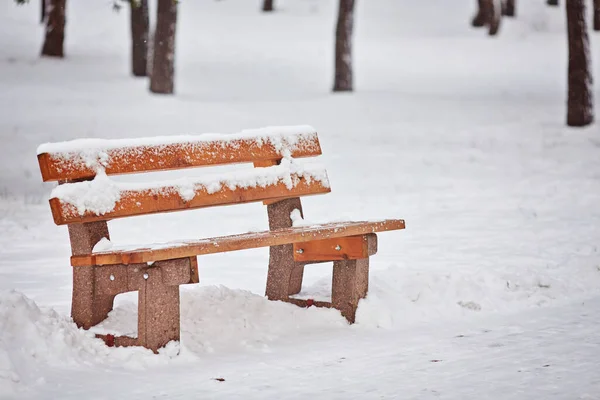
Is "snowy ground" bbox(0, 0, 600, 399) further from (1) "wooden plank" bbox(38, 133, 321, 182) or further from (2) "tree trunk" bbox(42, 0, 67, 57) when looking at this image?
(1) "wooden plank" bbox(38, 133, 321, 182)

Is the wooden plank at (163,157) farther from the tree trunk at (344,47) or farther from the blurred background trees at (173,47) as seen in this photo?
the tree trunk at (344,47)

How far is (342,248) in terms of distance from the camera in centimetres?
551

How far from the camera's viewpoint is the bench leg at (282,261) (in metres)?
5.90

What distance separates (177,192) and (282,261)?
108 centimetres

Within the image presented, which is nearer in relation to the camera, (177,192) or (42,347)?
(42,347)

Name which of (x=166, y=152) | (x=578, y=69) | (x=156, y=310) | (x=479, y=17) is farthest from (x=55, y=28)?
(x=156, y=310)

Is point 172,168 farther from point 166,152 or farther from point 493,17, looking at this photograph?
Answer: point 493,17

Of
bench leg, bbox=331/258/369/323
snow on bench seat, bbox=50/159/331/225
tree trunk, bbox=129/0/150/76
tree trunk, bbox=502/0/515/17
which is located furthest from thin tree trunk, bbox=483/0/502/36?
bench leg, bbox=331/258/369/323

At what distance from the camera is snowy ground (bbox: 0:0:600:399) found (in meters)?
4.52

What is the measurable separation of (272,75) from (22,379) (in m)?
16.7

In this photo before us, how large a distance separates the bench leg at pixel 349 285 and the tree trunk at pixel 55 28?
15.8 meters

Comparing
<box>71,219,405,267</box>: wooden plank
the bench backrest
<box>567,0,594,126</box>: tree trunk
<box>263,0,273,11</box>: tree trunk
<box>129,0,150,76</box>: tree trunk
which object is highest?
the bench backrest

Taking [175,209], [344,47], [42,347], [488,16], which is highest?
[175,209]

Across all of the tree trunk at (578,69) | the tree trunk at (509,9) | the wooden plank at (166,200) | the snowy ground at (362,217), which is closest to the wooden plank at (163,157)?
the wooden plank at (166,200)
